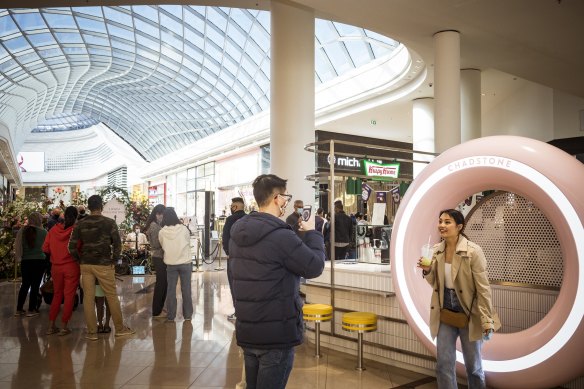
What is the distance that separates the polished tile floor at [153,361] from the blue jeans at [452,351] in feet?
3.18

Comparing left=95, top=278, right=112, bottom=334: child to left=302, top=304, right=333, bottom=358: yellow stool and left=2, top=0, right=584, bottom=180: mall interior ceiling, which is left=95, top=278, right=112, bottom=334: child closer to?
left=302, top=304, right=333, bottom=358: yellow stool

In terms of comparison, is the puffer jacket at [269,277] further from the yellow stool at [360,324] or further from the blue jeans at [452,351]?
the yellow stool at [360,324]

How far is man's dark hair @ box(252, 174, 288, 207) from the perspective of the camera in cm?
234

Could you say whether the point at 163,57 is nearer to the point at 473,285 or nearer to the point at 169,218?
the point at 169,218

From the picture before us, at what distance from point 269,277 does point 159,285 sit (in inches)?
193

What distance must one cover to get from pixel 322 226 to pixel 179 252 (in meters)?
2.80

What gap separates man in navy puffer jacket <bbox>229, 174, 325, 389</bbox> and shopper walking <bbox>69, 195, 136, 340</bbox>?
12.0ft

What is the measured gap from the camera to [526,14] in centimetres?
686

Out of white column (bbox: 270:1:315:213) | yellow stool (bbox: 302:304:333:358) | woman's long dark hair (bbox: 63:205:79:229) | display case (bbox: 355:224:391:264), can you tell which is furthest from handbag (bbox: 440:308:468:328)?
white column (bbox: 270:1:315:213)

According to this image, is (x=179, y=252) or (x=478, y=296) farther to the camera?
(x=179, y=252)

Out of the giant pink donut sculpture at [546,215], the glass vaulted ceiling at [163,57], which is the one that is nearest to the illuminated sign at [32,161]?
the glass vaulted ceiling at [163,57]

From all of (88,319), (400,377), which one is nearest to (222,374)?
(400,377)

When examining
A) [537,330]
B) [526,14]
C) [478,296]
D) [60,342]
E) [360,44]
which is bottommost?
[60,342]

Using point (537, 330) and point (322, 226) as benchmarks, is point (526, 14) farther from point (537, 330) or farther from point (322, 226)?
point (537, 330)
